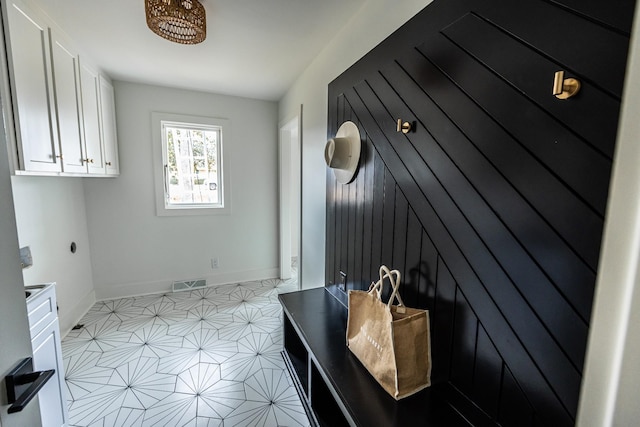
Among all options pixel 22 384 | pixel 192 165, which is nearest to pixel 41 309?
pixel 22 384

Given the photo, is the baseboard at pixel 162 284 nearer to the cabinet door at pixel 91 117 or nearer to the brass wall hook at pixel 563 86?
the cabinet door at pixel 91 117

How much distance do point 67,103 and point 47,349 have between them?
155cm

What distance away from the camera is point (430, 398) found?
3.14 ft

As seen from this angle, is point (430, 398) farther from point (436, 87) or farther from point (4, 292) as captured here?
point (4, 292)

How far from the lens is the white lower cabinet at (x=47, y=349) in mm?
1095

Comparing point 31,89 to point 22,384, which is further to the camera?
point 31,89

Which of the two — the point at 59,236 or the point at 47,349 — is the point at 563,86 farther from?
the point at 59,236

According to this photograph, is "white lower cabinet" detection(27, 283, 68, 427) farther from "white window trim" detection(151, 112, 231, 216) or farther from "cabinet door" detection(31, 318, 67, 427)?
"white window trim" detection(151, 112, 231, 216)

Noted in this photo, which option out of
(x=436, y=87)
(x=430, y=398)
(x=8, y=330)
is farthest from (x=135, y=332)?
(x=436, y=87)

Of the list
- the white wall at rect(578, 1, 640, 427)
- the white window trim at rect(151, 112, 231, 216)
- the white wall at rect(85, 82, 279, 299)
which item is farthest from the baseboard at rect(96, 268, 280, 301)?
the white wall at rect(578, 1, 640, 427)

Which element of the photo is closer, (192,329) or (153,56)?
(153,56)

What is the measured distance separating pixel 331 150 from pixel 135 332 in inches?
90.4

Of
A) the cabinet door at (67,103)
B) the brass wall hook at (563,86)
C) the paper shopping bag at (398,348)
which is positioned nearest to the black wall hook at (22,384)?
the paper shopping bag at (398,348)

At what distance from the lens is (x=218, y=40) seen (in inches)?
71.6
